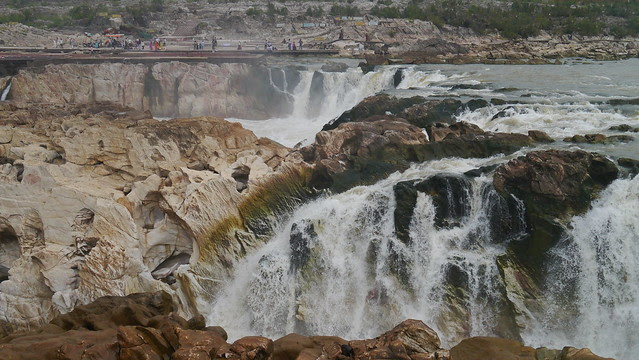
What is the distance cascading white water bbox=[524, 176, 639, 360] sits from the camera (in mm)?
11822

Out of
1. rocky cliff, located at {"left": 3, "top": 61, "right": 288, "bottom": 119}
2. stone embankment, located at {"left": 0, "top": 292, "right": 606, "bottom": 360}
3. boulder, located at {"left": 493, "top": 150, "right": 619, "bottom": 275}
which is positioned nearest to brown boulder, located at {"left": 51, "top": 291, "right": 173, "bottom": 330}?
stone embankment, located at {"left": 0, "top": 292, "right": 606, "bottom": 360}

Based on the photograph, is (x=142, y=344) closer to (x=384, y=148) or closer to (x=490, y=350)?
(x=490, y=350)

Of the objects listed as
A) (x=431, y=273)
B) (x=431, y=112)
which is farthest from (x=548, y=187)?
(x=431, y=112)

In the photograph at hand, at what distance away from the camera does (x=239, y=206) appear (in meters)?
15.7

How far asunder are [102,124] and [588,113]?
17571 mm

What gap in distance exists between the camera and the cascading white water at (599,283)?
1182 centimetres

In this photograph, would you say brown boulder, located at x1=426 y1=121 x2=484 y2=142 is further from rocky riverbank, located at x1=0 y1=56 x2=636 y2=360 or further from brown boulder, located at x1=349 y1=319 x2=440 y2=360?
brown boulder, located at x1=349 y1=319 x2=440 y2=360

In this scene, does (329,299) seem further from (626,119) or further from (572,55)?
(572,55)

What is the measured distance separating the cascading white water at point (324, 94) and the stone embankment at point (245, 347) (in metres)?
21.1

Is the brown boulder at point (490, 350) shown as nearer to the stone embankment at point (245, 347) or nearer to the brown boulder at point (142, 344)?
the stone embankment at point (245, 347)

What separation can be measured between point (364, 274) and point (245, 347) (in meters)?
4.96

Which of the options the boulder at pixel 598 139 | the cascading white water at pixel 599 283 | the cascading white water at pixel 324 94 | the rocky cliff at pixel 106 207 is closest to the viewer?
the cascading white water at pixel 599 283

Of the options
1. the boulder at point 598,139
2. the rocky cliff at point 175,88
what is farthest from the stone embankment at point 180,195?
the rocky cliff at point 175,88

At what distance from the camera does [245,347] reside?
31.8 ft
